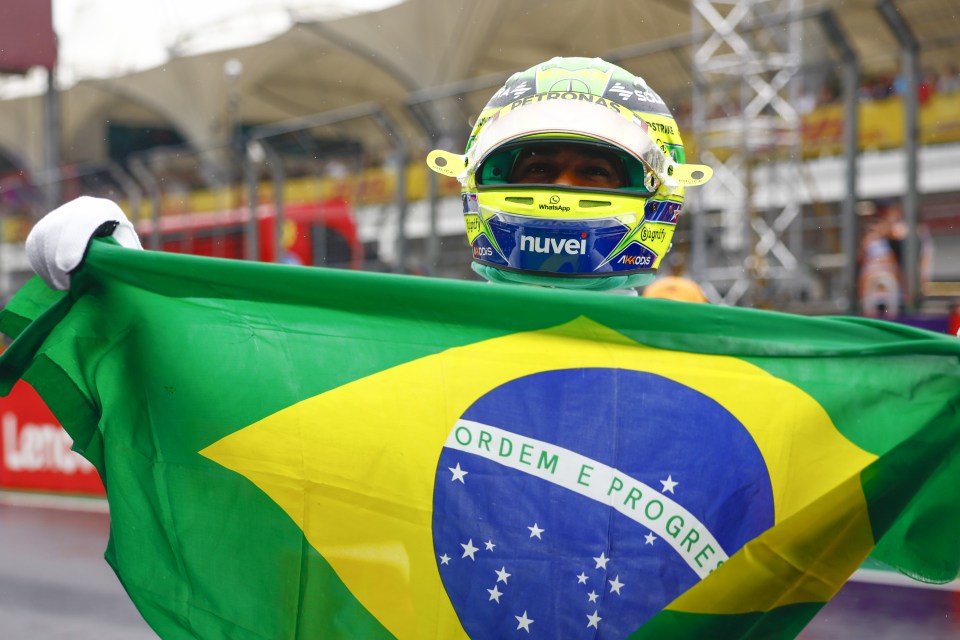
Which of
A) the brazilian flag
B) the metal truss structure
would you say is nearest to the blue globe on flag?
the brazilian flag

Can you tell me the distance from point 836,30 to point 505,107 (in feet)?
19.2

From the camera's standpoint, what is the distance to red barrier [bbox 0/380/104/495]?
10.3 meters

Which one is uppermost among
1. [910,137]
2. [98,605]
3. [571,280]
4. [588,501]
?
[910,137]

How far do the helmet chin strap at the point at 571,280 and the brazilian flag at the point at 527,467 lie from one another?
0.96 feet

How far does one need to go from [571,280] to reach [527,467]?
53cm

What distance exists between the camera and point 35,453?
1068cm

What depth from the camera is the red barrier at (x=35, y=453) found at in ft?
33.9

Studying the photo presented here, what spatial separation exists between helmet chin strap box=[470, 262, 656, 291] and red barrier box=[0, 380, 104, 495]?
26.9 ft

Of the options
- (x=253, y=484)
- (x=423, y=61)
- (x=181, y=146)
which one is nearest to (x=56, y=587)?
(x=253, y=484)

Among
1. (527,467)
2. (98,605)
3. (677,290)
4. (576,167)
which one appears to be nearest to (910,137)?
(677,290)

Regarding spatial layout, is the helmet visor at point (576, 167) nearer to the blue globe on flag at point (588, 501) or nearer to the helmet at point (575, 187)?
the helmet at point (575, 187)

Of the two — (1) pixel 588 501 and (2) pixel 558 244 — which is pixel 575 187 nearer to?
(2) pixel 558 244

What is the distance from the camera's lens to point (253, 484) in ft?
7.73

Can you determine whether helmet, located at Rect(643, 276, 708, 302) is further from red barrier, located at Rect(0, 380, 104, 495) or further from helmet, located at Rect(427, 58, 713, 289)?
red barrier, located at Rect(0, 380, 104, 495)
